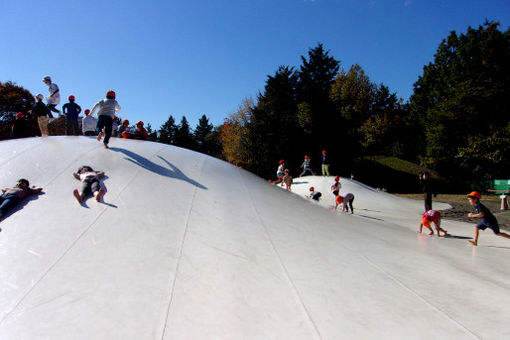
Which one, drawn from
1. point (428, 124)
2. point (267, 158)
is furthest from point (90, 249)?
point (428, 124)

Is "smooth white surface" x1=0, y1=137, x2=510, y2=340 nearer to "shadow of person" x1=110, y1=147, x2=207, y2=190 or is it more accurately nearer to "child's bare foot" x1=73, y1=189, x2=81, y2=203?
"shadow of person" x1=110, y1=147, x2=207, y2=190

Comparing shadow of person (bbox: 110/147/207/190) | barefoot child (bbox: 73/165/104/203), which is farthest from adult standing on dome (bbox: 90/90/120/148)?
barefoot child (bbox: 73/165/104/203)

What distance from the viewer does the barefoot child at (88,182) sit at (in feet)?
17.8

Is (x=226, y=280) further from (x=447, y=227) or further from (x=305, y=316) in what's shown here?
(x=447, y=227)

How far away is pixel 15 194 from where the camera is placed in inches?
209

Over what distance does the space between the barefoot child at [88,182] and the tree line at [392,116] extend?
28.0m

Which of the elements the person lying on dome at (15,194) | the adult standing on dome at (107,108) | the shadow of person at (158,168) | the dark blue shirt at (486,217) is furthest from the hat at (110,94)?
the dark blue shirt at (486,217)

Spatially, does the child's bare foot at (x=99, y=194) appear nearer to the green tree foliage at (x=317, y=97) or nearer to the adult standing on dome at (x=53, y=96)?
the adult standing on dome at (x=53, y=96)

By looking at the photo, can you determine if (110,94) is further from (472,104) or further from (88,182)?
(472,104)

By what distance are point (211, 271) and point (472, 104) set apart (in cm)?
3645

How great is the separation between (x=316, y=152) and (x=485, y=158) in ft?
57.9

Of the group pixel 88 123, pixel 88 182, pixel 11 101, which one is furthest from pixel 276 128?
pixel 11 101

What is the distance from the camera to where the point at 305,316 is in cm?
310

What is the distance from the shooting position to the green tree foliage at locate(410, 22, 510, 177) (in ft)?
92.7
